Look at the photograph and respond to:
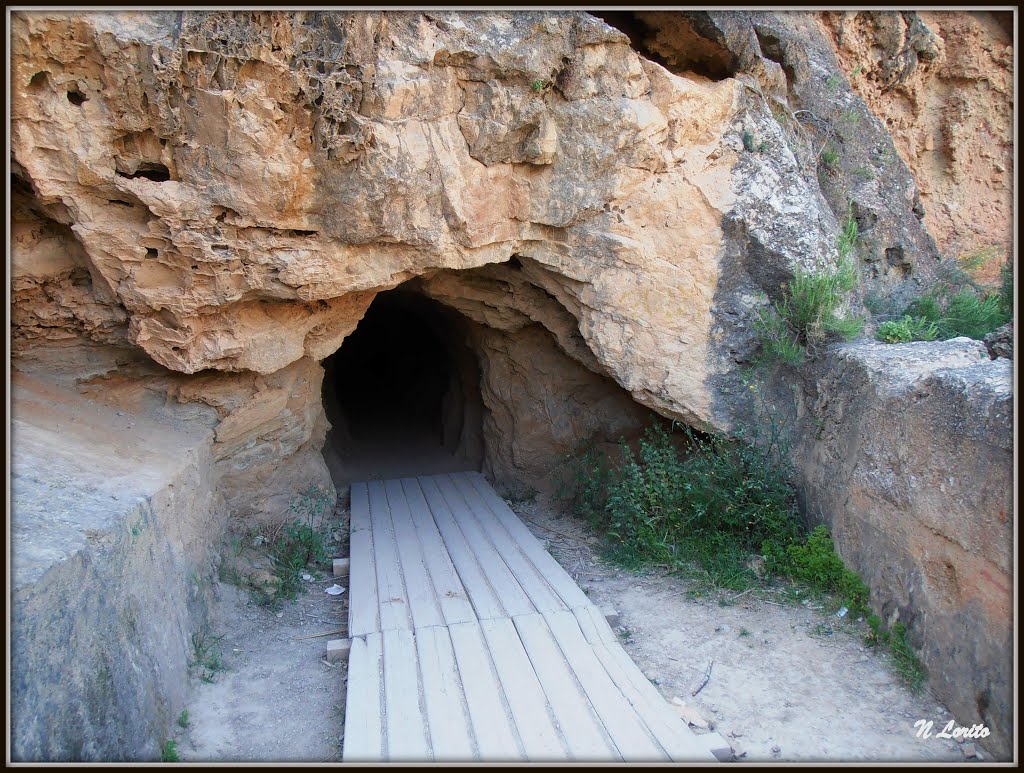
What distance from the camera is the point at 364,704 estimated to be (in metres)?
3.23

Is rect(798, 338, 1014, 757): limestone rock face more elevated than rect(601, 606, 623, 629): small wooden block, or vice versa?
rect(798, 338, 1014, 757): limestone rock face

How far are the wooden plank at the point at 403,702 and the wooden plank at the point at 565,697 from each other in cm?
64

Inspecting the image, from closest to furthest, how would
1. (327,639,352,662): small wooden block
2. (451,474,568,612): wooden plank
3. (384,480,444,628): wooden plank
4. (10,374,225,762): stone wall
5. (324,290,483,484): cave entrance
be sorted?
1. (10,374,225,762): stone wall
2. (327,639,352,662): small wooden block
3. (384,480,444,628): wooden plank
4. (451,474,568,612): wooden plank
5. (324,290,483,484): cave entrance

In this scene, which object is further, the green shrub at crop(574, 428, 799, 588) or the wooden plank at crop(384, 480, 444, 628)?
the green shrub at crop(574, 428, 799, 588)

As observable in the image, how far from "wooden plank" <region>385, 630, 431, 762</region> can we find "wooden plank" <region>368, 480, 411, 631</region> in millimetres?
176

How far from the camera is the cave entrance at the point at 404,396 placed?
770cm

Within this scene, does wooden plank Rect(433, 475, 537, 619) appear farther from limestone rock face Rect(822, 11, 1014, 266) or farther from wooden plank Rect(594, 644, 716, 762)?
limestone rock face Rect(822, 11, 1014, 266)

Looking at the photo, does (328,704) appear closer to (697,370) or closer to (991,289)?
(697,370)

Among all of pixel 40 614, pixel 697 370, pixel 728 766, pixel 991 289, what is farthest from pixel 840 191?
pixel 40 614

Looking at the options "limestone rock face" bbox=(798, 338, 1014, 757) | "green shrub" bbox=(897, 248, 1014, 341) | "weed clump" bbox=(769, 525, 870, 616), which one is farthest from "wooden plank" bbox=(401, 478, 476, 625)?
"green shrub" bbox=(897, 248, 1014, 341)

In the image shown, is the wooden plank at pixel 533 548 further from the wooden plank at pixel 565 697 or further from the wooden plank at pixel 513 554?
the wooden plank at pixel 565 697

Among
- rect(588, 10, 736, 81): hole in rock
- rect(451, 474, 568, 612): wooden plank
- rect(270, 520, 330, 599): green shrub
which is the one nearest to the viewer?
rect(451, 474, 568, 612): wooden plank

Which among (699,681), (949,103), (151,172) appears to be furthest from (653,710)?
(949,103)

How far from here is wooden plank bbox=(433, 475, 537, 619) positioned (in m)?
4.20
